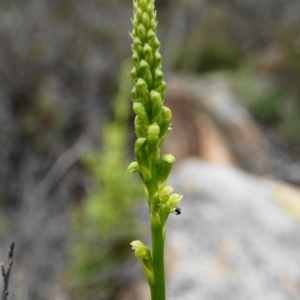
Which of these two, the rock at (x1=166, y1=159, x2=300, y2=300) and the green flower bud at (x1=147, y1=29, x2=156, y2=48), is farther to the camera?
the rock at (x1=166, y1=159, x2=300, y2=300)

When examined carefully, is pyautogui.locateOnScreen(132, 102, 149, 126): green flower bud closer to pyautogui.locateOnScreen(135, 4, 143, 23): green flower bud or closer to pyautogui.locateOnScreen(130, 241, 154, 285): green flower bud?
pyautogui.locateOnScreen(135, 4, 143, 23): green flower bud

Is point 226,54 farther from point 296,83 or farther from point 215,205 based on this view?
point 215,205

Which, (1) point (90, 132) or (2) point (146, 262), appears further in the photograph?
(1) point (90, 132)

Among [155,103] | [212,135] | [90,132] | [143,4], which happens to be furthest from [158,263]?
[90,132]

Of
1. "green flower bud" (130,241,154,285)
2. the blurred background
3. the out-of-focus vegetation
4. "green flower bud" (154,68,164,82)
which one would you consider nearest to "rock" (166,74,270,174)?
the blurred background

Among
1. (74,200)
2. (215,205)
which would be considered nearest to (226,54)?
(74,200)

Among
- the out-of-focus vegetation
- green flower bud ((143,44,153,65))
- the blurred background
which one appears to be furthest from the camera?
the blurred background

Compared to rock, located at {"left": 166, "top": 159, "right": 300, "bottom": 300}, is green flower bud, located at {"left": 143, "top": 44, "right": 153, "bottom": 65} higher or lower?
lower

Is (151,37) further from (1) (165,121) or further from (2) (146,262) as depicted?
(2) (146,262)

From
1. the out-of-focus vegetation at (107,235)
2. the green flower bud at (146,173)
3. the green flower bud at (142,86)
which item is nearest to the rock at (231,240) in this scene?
the out-of-focus vegetation at (107,235)
